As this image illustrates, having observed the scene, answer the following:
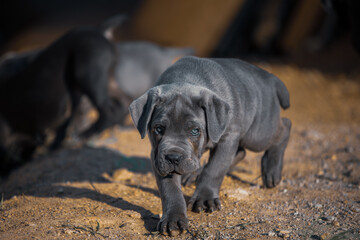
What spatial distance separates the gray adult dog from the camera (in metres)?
3.42

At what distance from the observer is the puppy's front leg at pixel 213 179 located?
3705 mm

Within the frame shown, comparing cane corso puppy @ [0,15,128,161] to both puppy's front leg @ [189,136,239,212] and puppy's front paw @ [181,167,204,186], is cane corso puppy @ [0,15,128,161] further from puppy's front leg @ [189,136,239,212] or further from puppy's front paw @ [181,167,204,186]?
puppy's front leg @ [189,136,239,212]

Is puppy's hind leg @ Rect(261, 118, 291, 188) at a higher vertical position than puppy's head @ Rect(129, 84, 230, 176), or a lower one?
lower

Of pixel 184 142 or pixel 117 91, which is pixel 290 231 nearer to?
pixel 184 142

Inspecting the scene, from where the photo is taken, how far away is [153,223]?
358 centimetres

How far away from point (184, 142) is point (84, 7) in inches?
470

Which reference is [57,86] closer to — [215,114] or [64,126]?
[64,126]

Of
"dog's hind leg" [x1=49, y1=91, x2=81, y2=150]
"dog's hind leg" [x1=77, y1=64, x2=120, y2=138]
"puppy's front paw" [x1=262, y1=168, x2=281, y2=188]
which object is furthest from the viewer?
"dog's hind leg" [x1=49, y1=91, x2=81, y2=150]

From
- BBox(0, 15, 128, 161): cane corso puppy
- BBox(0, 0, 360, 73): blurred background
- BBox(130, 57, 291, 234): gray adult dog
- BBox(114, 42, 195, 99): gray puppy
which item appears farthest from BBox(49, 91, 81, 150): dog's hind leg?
BBox(0, 0, 360, 73): blurred background

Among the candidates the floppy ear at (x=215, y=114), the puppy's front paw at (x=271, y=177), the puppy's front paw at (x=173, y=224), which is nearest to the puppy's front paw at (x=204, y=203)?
the puppy's front paw at (x=173, y=224)

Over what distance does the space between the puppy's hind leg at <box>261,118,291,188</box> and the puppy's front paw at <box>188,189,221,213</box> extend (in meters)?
0.99

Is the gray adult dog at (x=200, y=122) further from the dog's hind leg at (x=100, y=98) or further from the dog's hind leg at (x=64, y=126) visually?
the dog's hind leg at (x=64, y=126)

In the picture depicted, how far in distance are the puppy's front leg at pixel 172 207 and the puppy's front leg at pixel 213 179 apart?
22 cm

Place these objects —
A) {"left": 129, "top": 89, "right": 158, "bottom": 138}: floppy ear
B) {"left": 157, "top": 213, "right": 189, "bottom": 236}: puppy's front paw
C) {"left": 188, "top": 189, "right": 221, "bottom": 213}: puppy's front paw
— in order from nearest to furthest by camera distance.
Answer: {"left": 157, "top": 213, "right": 189, "bottom": 236}: puppy's front paw < {"left": 129, "top": 89, "right": 158, "bottom": 138}: floppy ear < {"left": 188, "top": 189, "right": 221, "bottom": 213}: puppy's front paw
